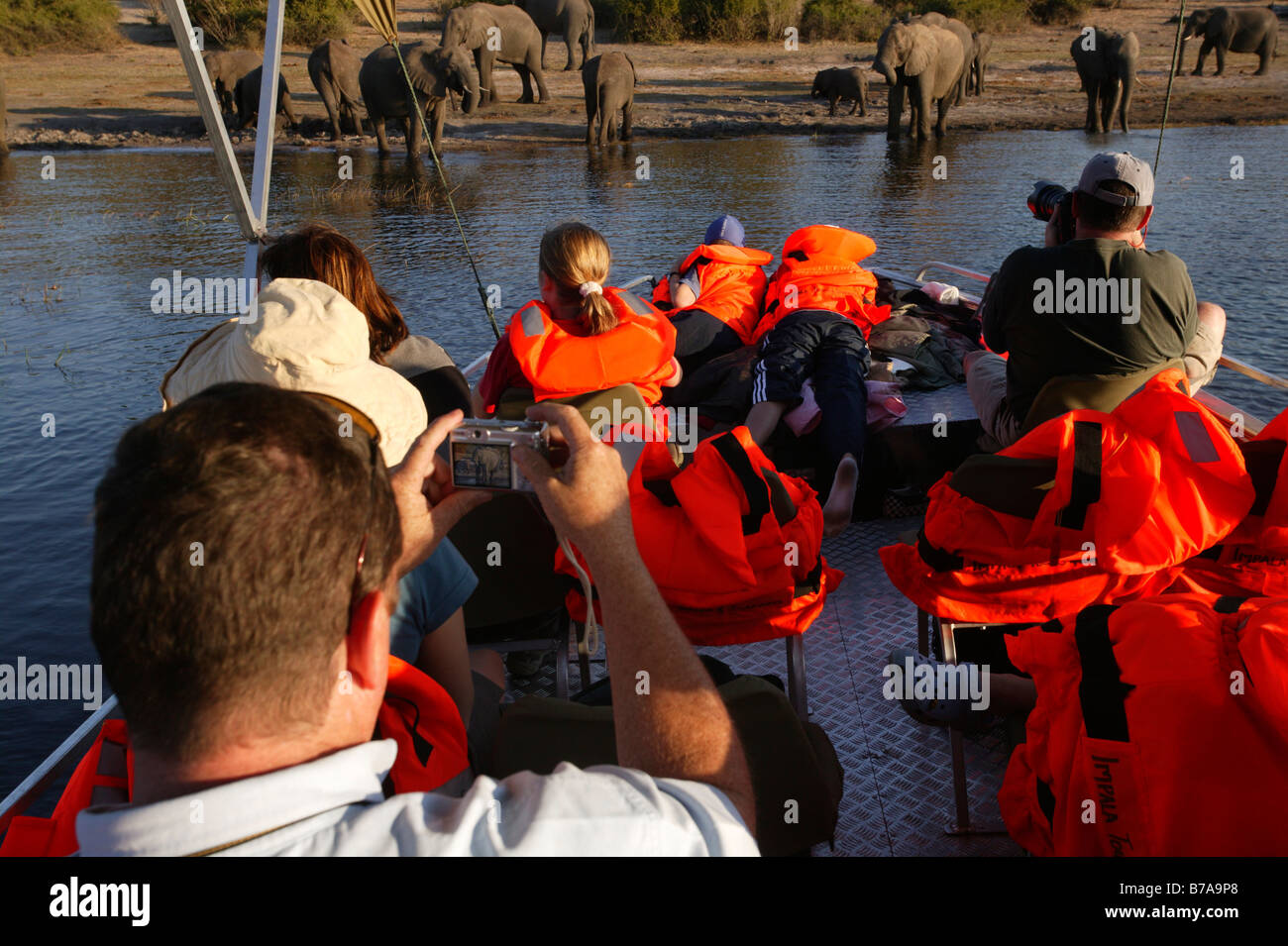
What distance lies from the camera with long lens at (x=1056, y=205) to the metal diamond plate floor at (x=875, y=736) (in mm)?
1462

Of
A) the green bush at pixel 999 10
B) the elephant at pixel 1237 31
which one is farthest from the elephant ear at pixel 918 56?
the green bush at pixel 999 10

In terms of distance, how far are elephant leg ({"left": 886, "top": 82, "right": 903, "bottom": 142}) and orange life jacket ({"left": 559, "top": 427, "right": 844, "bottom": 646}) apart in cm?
1596

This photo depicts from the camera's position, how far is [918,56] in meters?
16.0

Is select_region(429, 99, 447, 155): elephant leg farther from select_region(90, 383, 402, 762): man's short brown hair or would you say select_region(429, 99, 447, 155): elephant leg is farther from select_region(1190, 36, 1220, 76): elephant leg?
select_region(90, 383, 402, 762): man's short brown hair

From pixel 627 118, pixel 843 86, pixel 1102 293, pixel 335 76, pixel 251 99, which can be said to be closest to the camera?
pixel 1102 293

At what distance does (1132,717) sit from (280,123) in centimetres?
2040

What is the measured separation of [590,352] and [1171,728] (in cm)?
227

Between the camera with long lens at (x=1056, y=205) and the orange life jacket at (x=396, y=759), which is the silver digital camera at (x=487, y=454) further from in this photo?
the camera with long lens at (x=1056, y=205)

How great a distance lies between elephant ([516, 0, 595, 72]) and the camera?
67.8 ft

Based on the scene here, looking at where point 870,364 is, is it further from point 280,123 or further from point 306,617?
point 280,123

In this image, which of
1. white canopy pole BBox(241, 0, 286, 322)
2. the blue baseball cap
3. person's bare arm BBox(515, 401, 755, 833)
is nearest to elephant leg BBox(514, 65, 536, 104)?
the blue baseball cap

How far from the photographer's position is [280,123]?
18984 millimetres

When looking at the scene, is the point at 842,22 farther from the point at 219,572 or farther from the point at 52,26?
the point at 219,572

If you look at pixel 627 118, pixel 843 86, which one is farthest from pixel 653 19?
pixel 627 118
